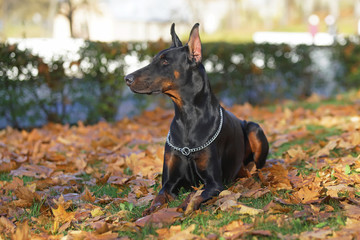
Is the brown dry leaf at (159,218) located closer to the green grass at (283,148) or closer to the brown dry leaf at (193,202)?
the brown dry leaf at (193,202)

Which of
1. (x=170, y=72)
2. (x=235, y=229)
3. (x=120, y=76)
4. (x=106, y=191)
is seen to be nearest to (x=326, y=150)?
(x=170, y=72)

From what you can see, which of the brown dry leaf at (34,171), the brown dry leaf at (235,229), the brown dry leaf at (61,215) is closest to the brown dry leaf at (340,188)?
the brown dry leaf at (235,229)

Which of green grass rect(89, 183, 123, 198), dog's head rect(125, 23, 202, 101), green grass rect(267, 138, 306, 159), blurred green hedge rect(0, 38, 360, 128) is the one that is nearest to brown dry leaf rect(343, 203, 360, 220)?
dog's head rect(125, 23, 202, 101)

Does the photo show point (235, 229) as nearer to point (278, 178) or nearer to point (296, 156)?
point (278, 178)

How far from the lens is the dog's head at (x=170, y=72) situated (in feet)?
11.8

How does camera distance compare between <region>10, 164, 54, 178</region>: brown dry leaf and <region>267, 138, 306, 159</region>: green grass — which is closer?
<region>10, 164, 54, 178</region>: brown dry leaf

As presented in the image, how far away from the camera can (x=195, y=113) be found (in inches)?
148

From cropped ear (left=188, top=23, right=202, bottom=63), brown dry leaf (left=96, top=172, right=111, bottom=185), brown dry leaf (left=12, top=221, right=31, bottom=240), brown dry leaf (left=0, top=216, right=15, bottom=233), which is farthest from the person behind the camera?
brown dry leaf (left=96, top=172, right=111, bottom=185)

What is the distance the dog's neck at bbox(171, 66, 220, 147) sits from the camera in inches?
146

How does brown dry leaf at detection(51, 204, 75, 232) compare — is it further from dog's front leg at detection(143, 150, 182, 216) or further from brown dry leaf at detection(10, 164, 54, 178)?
brown dry leaf at detection(10, 164, 54, 178)

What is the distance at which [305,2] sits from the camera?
2699 inches

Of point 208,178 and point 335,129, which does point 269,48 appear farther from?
point 208,178

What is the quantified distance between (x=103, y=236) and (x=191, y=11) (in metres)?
36.6

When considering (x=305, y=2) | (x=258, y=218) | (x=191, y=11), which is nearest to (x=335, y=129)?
(x=258, y=218)
